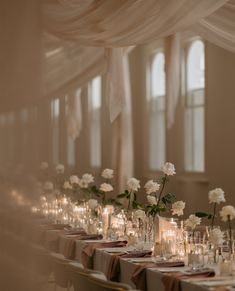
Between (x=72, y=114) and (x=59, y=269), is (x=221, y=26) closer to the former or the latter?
(x=72, y=114)

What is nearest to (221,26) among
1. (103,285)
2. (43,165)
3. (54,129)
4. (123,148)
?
(103,285)

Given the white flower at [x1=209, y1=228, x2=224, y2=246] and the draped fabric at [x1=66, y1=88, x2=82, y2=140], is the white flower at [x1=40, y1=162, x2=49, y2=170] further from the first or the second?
the white flower at [x1=209, y1=228, x2=224, y2=246]

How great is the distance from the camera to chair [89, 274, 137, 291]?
11.4ft

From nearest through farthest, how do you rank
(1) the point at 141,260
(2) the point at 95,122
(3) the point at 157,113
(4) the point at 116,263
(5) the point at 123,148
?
(1) the point at 141,260 → (4) the point at 116,263 → (5) the point at 123,148 → (3) the point at 157,113 → (2) the point at 95,122

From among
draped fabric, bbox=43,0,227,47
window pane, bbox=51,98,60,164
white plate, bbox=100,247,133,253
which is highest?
draped fabric, bbox=43,0,227,47

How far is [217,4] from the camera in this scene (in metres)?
4.43

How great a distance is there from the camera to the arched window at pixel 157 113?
11.6 meters

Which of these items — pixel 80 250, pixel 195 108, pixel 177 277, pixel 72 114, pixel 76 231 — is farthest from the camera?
pixel 195 108

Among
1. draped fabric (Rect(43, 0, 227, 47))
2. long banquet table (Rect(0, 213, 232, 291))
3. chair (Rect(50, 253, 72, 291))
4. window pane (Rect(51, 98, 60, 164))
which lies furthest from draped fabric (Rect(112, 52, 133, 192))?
window pane (Rect(51, 98, 60, 164))

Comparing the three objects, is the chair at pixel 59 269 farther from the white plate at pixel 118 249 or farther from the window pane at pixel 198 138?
the window pane at pixel 198 138

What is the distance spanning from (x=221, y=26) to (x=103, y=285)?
2.48 metres

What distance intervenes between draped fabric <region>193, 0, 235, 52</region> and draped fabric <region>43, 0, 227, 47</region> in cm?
50

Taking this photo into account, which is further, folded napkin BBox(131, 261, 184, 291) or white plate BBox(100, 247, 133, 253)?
white plate BBox(100, 247, 133, 253)

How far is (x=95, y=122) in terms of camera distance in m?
13.5
